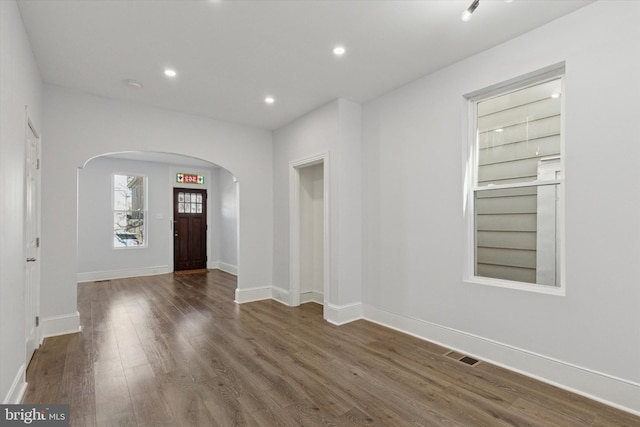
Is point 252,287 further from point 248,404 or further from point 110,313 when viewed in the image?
point 248,404

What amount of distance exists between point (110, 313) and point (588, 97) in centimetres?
595

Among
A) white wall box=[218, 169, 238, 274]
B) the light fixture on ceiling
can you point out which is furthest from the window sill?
white wall box=[218, 169, 238, 274]

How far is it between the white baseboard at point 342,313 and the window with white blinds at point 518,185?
64.6 inches

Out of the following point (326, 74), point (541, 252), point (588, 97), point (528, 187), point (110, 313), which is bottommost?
point (110, 313)

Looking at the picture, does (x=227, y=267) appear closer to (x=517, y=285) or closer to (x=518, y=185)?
(x=517, y=285)

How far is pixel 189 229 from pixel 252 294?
401 centimetres

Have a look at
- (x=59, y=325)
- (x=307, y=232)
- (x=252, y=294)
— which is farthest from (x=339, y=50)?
(x=59, y=325)

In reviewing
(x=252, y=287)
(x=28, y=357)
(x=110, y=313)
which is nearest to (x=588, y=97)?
(x=252, y=287)

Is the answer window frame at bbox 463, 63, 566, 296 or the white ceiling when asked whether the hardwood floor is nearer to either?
window frame at bbox 463, 63, 566, 296

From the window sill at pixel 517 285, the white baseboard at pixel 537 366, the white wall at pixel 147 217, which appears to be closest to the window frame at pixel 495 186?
the window sill at pixel 517 285

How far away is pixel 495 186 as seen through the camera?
9.71 feet

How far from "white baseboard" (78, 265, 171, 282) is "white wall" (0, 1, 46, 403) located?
16.7 ft

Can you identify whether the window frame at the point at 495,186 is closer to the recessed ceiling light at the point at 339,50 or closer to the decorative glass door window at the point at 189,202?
the recessed ceiling light at the point at 339,50

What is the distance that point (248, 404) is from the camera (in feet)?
7.29
